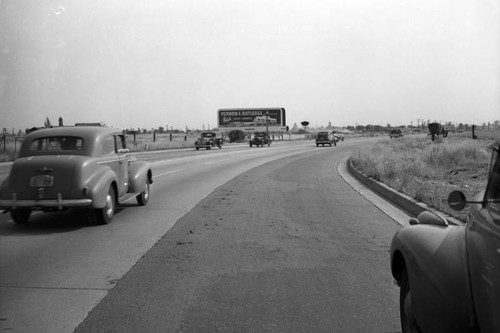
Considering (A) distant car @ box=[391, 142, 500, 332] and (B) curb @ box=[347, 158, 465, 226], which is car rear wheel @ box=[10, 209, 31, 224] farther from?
(A) distant car @ box=[391, 142, 500, 332]

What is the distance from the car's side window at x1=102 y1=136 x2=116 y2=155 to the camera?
975 cm

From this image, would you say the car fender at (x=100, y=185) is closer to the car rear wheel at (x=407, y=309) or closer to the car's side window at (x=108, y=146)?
the car's side window at (x=108, y=146)

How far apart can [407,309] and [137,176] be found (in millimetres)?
8315

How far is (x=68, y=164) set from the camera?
855 centimetres

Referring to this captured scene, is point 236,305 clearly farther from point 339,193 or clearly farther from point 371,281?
point 339,193

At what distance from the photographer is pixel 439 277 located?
304 cm

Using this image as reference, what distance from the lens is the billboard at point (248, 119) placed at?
93.7 meters

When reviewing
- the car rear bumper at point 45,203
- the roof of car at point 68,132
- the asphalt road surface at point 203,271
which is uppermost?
the roof of car at point 68,132

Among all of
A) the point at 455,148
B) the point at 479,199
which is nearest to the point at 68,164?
the point at 479,199

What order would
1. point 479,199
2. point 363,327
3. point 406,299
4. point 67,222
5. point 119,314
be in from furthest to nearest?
point 67,222
point 119,314
point 363,327
point 406,299
point 479,199

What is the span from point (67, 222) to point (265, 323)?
616 cm

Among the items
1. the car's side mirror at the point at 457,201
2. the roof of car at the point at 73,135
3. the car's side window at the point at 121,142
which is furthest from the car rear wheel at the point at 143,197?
the car's side mirror at the point at 457,201

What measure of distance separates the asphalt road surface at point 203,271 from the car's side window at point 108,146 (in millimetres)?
1344

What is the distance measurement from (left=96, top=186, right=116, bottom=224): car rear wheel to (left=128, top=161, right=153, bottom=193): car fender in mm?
1315
